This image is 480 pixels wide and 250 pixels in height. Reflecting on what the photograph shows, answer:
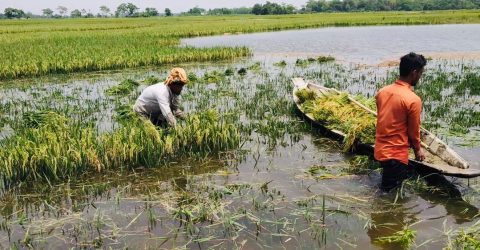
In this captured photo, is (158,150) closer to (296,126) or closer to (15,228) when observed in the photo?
(15,228)

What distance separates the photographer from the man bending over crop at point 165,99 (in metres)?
5.68

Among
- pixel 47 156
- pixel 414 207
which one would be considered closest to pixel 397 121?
pixel 414 207

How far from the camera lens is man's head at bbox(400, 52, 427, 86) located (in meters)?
4.21

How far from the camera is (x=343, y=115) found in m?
7.21

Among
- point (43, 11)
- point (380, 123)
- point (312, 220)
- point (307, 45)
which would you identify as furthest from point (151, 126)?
point (43, 11)

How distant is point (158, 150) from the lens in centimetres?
612

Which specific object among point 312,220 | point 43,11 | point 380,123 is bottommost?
point 312,220

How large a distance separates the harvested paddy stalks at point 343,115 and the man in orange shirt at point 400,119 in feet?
5.23

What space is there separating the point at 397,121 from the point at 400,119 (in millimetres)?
38

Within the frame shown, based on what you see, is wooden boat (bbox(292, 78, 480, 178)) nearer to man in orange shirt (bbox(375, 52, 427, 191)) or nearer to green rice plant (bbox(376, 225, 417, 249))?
man in orange shirt (bbox(375, 52, 427, 191))

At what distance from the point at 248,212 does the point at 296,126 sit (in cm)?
371

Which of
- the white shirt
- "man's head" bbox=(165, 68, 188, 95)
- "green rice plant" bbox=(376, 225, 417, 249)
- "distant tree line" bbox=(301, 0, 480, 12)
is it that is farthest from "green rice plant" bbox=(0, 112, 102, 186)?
"distant tree line" bbox=(301, 0, 480, 12)

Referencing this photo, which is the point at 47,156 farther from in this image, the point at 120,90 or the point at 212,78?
the point at 212,78

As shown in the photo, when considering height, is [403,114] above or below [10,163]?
above
